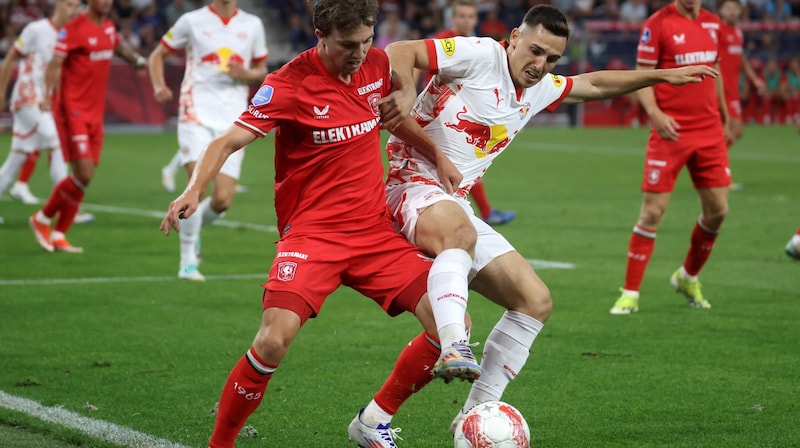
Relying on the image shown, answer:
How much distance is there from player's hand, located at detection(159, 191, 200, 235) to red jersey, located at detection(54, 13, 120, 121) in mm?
7523

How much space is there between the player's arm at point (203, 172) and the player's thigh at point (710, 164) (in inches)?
185

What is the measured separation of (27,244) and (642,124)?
21224mm

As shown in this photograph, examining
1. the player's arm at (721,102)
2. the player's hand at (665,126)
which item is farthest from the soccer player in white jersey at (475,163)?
the player's arm at (721,102)

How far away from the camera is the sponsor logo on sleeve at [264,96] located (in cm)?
507

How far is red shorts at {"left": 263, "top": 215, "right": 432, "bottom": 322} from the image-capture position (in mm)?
5074

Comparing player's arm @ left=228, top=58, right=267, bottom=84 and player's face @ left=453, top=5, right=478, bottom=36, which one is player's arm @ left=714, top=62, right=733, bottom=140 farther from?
player's face @ left=453, top=5, right=478, bottom=36

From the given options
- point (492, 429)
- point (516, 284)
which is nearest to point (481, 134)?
point (516, 284)

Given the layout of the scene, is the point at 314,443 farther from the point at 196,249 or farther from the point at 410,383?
the point at 196,249

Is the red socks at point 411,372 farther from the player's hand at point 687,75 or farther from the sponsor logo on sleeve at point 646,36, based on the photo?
the sponsor logo on sleeve at point 646,36

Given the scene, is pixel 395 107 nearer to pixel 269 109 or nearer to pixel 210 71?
pixel 269 109

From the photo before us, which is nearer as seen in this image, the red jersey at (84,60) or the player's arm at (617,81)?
the player's arm at (617,81)

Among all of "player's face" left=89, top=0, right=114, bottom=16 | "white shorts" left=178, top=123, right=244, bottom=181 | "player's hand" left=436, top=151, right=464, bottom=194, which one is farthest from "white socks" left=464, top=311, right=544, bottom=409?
"player's face" left=89, top=0, right=114, bottom=16

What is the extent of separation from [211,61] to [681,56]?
404 cm

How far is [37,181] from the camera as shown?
60.4ft
